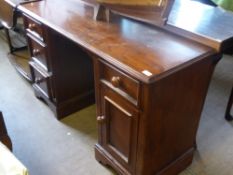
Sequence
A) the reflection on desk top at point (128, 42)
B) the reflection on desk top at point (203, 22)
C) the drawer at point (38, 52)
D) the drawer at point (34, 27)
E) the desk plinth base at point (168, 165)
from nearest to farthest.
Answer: the reflection on desk top at point (128, 42) → the reflection on desk top at point (203, 22) → the desk plinth base at point (168, 165) → the drawer at point (34, 27) → the drawer at point (38, 52)

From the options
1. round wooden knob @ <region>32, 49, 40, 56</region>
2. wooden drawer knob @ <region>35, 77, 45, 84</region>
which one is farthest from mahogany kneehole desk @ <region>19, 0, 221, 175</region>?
wooden drawer knob @ <region>35, 77, 45, 84</region>

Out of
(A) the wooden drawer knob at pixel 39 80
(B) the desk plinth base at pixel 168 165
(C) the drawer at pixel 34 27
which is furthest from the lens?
(A) the wooden drawer knob at pixel 39 80

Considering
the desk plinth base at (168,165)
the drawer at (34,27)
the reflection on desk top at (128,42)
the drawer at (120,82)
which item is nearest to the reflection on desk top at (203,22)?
the reflection on desk top at (128,42)

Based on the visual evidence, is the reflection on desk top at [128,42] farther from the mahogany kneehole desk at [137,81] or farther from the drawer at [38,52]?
the drawer at [38,52]

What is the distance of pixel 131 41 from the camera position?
1329 mm

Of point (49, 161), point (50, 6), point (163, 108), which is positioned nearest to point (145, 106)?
point (163, 108)

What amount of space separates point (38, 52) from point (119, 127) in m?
0.91

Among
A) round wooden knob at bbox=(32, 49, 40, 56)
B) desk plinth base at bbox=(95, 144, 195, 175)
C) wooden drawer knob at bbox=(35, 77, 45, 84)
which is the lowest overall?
desk plinth base at bbox=(95, 144, 195, 175)

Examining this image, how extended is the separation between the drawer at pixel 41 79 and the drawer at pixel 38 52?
0.14ft

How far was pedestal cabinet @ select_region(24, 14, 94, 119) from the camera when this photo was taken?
71.6 inches

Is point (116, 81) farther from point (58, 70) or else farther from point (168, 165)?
point (58, 70)

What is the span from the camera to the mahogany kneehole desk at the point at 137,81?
3.84 ft

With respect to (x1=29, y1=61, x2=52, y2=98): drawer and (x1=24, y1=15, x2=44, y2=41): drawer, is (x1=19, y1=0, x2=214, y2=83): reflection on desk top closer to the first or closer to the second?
(x1=24, y1=15, x2=44, y2=41): drawer

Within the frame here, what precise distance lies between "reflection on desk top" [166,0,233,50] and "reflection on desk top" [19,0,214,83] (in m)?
0.05
